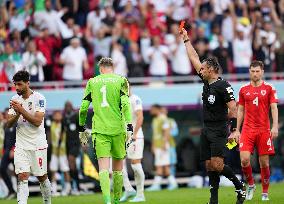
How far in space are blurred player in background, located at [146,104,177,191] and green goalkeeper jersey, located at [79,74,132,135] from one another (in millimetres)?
11002

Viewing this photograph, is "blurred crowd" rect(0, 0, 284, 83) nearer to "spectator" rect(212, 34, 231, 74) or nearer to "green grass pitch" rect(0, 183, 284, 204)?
"spectator" rect(212, 34, 231, 74)

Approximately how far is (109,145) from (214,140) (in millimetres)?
1761

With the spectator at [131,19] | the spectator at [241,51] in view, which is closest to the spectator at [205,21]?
the spectator at [241,51]

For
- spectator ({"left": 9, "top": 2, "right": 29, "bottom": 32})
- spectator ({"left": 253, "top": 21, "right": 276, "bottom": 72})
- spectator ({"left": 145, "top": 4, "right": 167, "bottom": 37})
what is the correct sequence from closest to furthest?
spectator ({"left": 9, "top": 2, "right": 29, "bottom": 32}), spectator ({"left": 145, "top": 4, "right": 167, "bottom": 37}), spectator ({"left": 253, "top": 21, "right": 276, "bottom": 72})

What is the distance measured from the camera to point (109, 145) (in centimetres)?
1608

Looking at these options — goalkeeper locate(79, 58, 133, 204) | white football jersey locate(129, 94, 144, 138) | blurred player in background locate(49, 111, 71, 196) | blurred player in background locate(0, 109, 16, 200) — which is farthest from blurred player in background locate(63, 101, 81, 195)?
goalkeeper locate(79, 58, 133, 204)

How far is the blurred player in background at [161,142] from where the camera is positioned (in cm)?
2723

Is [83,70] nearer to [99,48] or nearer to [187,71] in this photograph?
[99,48]

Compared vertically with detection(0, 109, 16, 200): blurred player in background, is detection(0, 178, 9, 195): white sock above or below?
below

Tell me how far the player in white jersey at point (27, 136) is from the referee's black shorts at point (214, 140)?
2794 mm

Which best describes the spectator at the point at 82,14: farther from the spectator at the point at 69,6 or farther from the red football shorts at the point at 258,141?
the red football shorts at the point at 258,141

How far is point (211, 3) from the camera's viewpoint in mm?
30328

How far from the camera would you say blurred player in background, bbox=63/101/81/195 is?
82.0 feet

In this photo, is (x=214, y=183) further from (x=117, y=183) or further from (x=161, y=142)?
(x=161, y=142)
